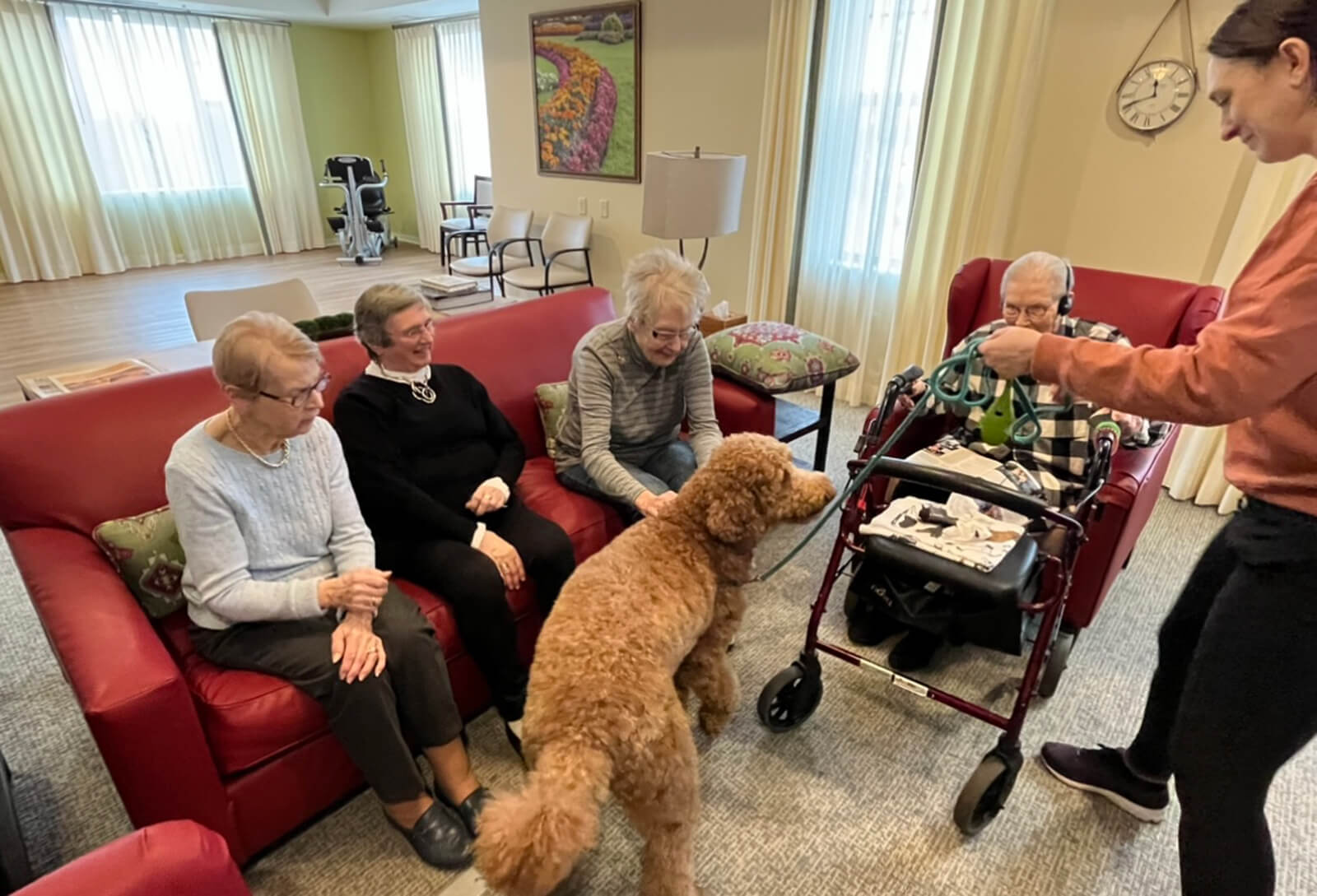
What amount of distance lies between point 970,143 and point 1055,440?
179 cm

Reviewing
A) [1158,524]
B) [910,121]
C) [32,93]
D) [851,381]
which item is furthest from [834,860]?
[32,93]

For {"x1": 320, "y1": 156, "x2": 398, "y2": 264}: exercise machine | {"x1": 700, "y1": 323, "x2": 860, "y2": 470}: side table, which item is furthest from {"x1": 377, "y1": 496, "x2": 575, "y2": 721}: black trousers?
{"x1": 320, "y1": 156, "x2": 398, "y2": 264}: exercise machine

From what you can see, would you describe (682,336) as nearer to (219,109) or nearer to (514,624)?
(514,624)

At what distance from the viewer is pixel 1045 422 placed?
6.59 ft

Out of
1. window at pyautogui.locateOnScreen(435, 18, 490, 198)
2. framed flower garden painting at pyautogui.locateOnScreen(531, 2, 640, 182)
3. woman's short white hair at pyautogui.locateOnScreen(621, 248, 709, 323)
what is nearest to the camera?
woman's short white hair at pyautogui.locateOnScreen(621, 248, 709, 323)

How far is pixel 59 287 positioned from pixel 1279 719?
8.64 metres

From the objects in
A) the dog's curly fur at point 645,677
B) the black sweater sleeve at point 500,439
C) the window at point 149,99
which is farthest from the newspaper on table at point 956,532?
the window at point 149,99

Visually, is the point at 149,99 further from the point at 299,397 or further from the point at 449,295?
the point at 299,397

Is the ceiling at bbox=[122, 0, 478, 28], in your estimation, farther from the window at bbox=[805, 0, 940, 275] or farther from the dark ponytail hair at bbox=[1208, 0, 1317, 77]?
the dark ponytail hair at bbox=[1208, 0, 1317, 77]

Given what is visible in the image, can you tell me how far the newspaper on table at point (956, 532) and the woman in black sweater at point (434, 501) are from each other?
2.74 ft

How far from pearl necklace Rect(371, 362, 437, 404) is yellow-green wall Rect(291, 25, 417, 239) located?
7688 mm

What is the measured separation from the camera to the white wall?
3986mm

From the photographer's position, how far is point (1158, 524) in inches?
113

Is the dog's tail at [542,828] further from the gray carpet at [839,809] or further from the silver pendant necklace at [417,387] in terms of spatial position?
the silver pendant necklace at [417,387]
